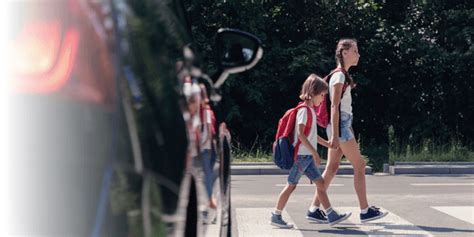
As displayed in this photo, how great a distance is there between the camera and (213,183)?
12.0ft

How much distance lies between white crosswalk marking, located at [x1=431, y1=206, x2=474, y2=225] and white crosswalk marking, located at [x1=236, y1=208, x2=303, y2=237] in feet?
4.84

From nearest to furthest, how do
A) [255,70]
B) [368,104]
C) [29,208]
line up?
[29,208], [255,70], [368,104]

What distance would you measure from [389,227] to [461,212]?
1333mm

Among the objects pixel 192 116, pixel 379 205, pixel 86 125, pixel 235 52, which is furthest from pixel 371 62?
pixel 86 125

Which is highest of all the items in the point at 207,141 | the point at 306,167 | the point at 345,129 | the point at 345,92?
the point at 345,92

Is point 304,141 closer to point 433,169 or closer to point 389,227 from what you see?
point 389,227

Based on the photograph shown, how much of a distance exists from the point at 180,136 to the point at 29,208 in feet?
3.11

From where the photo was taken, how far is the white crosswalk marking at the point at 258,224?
7.70 m

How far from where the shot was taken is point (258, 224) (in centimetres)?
830

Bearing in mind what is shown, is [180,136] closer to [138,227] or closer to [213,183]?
[138,227]

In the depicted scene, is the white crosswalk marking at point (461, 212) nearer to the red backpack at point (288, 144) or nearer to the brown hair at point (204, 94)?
the red backpack at point (288, 144)

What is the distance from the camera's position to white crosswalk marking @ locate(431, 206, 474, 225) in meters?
8.55

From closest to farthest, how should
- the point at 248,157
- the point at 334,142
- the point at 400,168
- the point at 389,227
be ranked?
the point at 389,227 < the point at 334,142 < the point at 400,168 < the point at 248,157


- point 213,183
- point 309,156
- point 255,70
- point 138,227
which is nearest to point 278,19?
point 255,70
